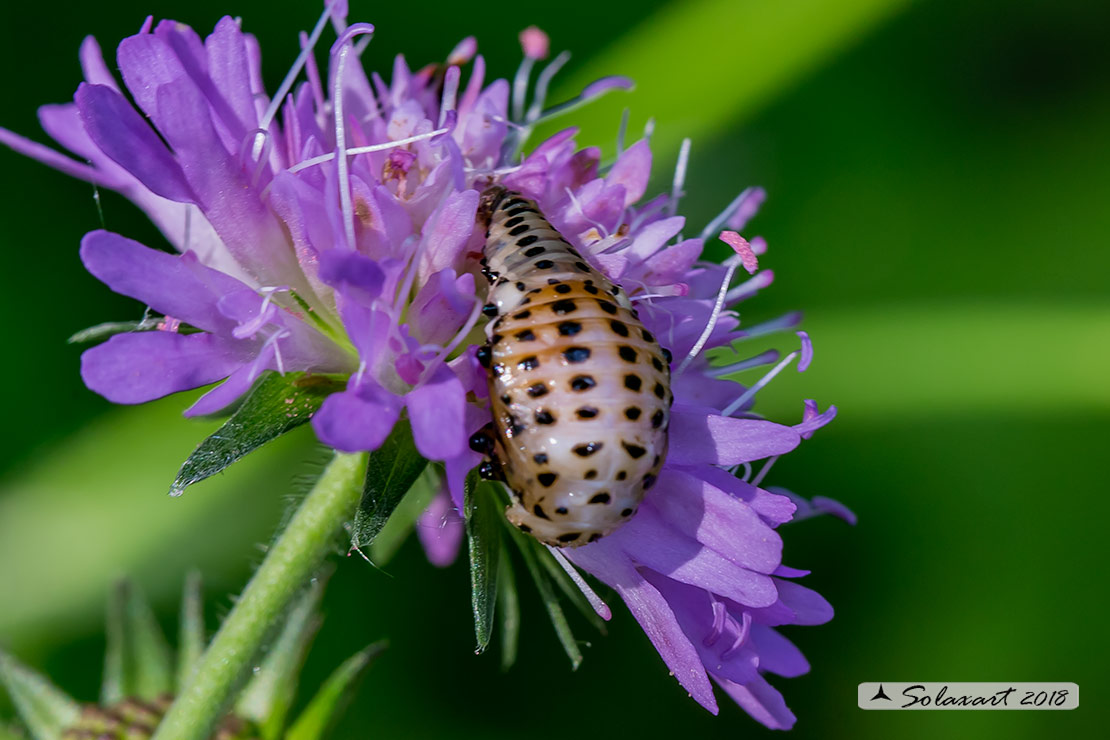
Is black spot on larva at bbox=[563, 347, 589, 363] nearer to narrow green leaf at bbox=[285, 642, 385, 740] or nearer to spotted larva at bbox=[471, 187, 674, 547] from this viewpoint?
spotted larva at bbox=[471, 187, 674, 547]

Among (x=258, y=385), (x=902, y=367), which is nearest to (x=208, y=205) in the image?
(x=258, y=385)

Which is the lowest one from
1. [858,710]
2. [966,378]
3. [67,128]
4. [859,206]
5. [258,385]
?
[858,710]

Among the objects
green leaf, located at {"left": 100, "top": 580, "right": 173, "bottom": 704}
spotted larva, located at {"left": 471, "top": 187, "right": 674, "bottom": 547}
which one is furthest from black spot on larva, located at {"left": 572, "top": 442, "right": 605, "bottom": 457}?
green leaf, located at {"left": 100, "top": 580, "right": 173, "bottom": 704}

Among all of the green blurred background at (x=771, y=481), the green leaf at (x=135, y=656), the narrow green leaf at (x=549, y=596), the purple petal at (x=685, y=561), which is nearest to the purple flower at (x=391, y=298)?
the purple petal at (x=685, y=561)

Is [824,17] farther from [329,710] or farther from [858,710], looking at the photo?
[329,710]

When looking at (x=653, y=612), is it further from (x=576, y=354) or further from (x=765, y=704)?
(x=576, y=354)

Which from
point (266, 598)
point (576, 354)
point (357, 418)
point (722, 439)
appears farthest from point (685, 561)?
point (266, 598)
